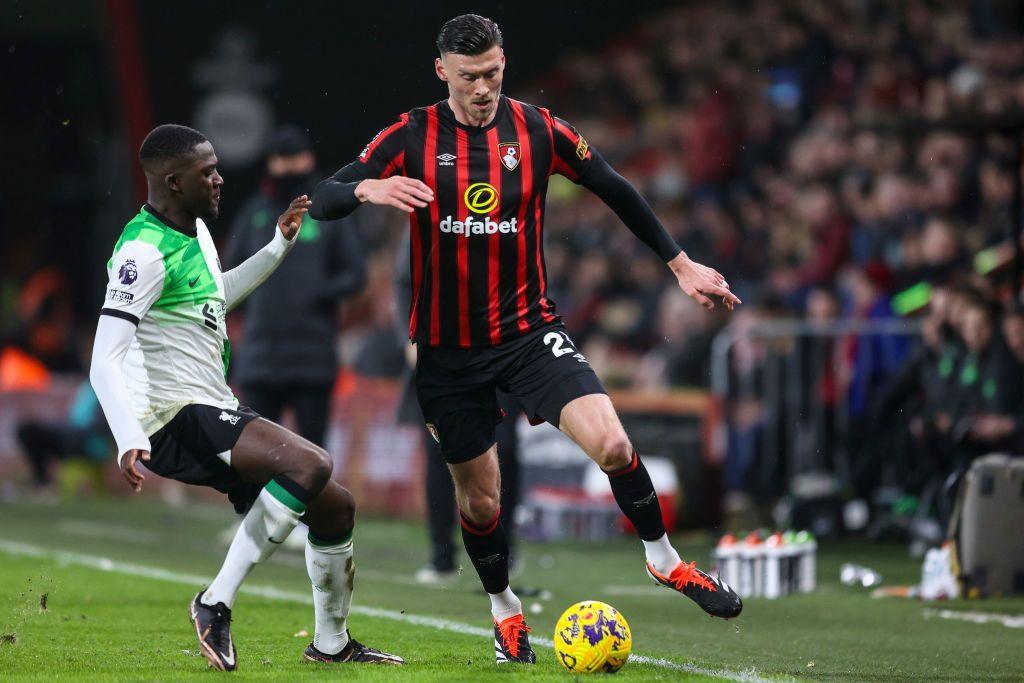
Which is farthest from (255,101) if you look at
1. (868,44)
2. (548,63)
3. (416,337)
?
(416,337)

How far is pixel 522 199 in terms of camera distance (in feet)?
19.8

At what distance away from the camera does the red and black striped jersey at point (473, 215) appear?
600 centimetres

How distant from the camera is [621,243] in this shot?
1666 centimetres

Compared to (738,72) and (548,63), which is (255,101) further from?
(738,72)

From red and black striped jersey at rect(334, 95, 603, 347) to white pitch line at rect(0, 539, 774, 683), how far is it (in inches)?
53.2

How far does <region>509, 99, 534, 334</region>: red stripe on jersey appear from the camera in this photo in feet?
19.8

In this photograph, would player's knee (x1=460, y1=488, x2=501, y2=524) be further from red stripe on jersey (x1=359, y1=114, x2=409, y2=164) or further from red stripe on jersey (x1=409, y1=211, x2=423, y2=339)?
red stripe on jersey (x1=359, y1=114, x2=409, y2=164)

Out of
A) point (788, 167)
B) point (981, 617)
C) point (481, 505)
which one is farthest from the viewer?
point (788, 167)

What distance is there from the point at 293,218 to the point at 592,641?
6.38 feet

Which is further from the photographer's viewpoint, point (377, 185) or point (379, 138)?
point (379, 138)

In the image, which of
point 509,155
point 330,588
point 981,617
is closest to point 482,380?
point 509,155

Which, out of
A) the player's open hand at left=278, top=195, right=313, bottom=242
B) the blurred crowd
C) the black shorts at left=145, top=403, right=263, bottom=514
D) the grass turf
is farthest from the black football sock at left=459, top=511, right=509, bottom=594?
the blurred crowd

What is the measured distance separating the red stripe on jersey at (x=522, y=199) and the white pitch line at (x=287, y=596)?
136 centimetres

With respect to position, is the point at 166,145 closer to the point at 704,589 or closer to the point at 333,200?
the point at 333,200
